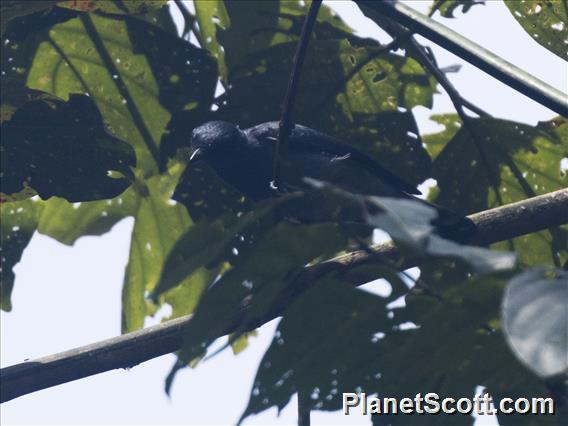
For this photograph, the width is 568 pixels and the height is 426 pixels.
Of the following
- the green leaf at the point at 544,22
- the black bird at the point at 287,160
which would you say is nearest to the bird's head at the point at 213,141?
the black bird at the point at 287,160

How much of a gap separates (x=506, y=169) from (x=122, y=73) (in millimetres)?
1437

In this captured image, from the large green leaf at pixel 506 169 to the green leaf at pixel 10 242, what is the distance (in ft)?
4.88

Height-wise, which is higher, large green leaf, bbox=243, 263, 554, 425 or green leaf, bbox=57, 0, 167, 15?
green leaf, bbox=57, 0, 167, 15

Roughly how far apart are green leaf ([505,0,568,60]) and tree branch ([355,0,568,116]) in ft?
3.20

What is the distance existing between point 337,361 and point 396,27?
5.94ft

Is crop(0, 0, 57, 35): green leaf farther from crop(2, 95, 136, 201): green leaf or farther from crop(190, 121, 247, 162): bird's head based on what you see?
crop(190, 121, 247, 162): bird's head

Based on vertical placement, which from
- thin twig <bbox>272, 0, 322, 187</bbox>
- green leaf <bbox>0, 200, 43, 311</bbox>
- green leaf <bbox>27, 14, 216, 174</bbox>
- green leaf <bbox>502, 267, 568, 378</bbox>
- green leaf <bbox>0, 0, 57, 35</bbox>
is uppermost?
green leaf <bbox>27, 14, 216, 174</bbox>

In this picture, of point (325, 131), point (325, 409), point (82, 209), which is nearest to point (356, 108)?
point (325, 131)

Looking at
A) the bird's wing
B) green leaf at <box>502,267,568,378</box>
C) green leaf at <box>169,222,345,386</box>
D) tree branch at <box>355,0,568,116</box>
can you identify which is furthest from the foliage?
green leaf at <box>502,267,568,378</box>

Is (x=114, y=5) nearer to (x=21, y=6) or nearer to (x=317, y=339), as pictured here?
(x=21, y=6)

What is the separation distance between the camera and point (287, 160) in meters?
4.05

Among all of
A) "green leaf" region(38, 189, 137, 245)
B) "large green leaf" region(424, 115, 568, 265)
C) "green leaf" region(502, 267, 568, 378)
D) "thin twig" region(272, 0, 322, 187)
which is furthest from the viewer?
"green leaf" region(38, 189, 137, 245)

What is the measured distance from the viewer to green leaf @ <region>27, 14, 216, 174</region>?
3.28 meters

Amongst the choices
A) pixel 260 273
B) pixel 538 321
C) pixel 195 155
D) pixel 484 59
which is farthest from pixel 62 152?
pixel 538 321
